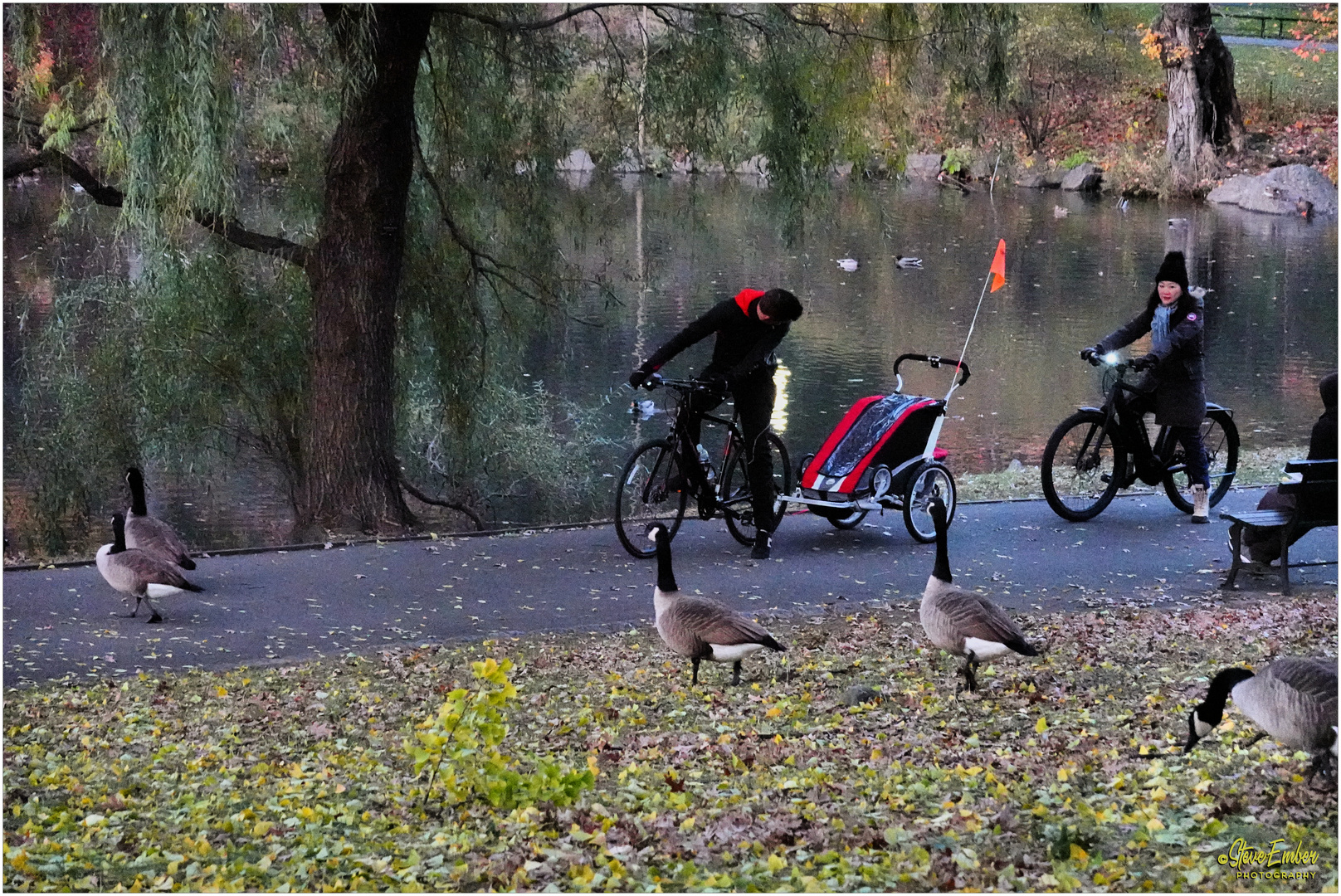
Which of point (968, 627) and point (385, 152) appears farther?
point (385, 152)

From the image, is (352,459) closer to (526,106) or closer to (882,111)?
(526,106)

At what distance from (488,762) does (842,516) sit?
6.40 metres

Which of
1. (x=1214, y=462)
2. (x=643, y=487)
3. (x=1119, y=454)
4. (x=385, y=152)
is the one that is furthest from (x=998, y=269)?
(x=385, y=152)

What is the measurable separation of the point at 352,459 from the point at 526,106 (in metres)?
3.88

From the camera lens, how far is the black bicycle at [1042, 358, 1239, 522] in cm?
1125

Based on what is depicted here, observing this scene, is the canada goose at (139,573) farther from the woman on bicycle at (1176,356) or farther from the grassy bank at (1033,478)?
the grassy bank at (1033,478)

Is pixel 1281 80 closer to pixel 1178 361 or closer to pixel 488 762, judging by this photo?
pixel 1178 361

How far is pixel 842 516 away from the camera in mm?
11430

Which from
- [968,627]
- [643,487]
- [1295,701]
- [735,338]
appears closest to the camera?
[1295,701]

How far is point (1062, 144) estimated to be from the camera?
52344mm

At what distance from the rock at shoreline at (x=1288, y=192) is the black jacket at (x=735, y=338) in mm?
38058

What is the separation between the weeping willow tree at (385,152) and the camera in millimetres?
11070

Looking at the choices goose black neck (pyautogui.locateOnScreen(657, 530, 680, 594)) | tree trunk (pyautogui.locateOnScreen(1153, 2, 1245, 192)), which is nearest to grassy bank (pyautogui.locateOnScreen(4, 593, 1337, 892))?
goose black neck (pyautogui.locateOnScreen(657, 530, 680, 594))

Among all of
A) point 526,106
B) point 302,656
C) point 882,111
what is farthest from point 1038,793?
point 526,106
